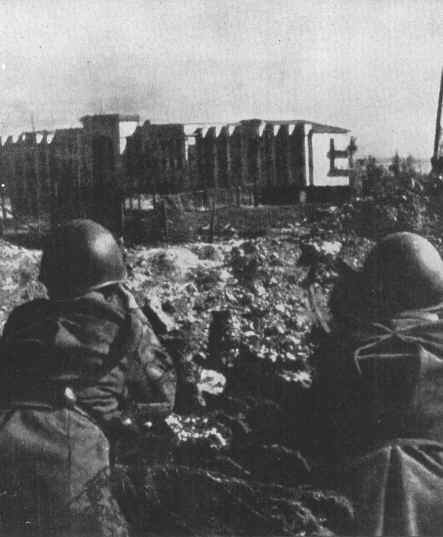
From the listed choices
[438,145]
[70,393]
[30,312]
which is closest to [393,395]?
[70,393]

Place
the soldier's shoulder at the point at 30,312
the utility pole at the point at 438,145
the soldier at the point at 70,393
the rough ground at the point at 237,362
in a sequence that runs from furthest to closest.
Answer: the utility pole at the point at 438,145
the rough ground at the point at 237,362
the soldier's shoulder at the point at 30,312
the soldier at the point at 70,393

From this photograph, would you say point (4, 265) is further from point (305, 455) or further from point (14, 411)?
point (305, 455)

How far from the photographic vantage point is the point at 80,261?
321cm

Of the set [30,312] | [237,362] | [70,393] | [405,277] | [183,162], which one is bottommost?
[237,362]

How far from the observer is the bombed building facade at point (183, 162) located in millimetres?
4051

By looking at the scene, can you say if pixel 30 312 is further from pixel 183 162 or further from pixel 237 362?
pixel 183 162

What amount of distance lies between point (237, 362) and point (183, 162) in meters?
1.20

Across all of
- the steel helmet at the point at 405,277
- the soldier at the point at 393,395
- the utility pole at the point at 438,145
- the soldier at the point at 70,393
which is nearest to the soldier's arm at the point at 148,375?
the soldier at the point at 70,393

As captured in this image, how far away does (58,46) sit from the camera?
415 cm

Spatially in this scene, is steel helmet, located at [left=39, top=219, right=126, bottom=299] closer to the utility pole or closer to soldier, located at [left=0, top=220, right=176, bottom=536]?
soldier, located at [left=0, top=220, right=176, bottom=536]

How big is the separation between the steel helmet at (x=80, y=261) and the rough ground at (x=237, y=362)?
31.1 inches

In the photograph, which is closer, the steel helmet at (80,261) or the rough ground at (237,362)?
the steel helmet at (80,261)

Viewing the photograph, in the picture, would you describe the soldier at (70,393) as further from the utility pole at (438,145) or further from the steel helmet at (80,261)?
the utility pole at (438,145)

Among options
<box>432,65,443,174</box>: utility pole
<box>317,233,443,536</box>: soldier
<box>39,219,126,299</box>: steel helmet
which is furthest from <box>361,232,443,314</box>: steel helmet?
<box>432,65,443,174</box>: utility pole
